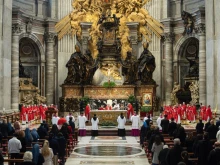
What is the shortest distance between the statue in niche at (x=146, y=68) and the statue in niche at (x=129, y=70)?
430 mm

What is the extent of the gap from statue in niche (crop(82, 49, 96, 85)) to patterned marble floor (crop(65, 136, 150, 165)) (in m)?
9.53

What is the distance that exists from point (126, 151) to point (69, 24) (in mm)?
16220

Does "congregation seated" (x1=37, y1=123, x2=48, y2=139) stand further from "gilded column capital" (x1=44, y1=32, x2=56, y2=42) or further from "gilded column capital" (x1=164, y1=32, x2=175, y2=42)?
"gilded column capital" (x1=164, y1=32, x2=175, y2=42)

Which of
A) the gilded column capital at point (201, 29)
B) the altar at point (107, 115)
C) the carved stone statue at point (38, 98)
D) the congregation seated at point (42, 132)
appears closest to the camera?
the congregation seated at point (42, 132)

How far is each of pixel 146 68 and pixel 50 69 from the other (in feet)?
19.7

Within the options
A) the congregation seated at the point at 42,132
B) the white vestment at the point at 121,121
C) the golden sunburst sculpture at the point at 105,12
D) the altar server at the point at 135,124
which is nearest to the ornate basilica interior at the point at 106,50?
the golden sunburst sculpture at the point at 105,12

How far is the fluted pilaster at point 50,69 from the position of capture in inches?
1074

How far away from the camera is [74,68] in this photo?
26344 mm

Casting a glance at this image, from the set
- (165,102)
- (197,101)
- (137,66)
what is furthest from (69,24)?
(197,101)

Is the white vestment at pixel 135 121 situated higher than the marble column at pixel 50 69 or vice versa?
the marble column at pixel 50 69

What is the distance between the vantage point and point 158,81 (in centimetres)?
2820

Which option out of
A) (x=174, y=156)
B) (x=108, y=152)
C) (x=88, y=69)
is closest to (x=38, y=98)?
(x=88, y=69)

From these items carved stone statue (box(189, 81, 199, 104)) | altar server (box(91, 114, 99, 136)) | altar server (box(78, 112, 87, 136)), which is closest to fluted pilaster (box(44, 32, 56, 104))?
carved stone statue (box(189, 81, 199, 104))

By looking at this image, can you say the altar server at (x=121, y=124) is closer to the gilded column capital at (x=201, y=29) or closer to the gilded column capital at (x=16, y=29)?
the gilded column capital at (x=201, y=29)
